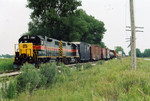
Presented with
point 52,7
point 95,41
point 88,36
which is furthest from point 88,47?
point 95,41

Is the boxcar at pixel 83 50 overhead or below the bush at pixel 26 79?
overhead

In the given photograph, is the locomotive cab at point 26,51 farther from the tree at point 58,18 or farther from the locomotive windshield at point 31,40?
the tree at point 58,18

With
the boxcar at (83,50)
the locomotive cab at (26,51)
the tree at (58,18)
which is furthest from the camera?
the tree at (58,18)

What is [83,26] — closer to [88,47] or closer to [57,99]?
[88,47]

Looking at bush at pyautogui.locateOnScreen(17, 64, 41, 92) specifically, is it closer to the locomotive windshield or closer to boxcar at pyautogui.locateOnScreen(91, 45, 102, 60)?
the locomotive windshield

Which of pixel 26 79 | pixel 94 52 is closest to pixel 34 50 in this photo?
pixel 26 79

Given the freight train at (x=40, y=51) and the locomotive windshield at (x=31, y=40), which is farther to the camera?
the locomotive windshield at (x=31, y=40)

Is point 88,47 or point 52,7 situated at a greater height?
point 52,7

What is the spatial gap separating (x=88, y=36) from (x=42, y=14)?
26.7 metres

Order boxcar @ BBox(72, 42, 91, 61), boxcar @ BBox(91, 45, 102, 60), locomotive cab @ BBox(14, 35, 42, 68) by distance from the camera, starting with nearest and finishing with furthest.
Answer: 1. locomotive cab @ BBox(14, 35, 42, 68)
2. boxcar @ BBox(72, 42, 91, 61)
3. boxcar @ BBox(91, 45, 102, 60)

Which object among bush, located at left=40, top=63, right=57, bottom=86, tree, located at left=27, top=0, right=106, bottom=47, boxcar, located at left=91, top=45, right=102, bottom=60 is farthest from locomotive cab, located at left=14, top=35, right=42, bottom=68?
boxcar, located at left=91, top=45, right=102, bottom=60

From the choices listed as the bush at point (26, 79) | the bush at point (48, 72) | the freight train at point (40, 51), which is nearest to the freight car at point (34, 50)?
the freight train at point (40, 51)

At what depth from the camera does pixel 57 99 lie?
21.4ft

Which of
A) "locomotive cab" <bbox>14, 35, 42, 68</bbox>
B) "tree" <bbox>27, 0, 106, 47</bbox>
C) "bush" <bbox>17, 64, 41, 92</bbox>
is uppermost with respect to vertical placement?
"tree" <bbox>27, 0, 106, 47</bbox>
